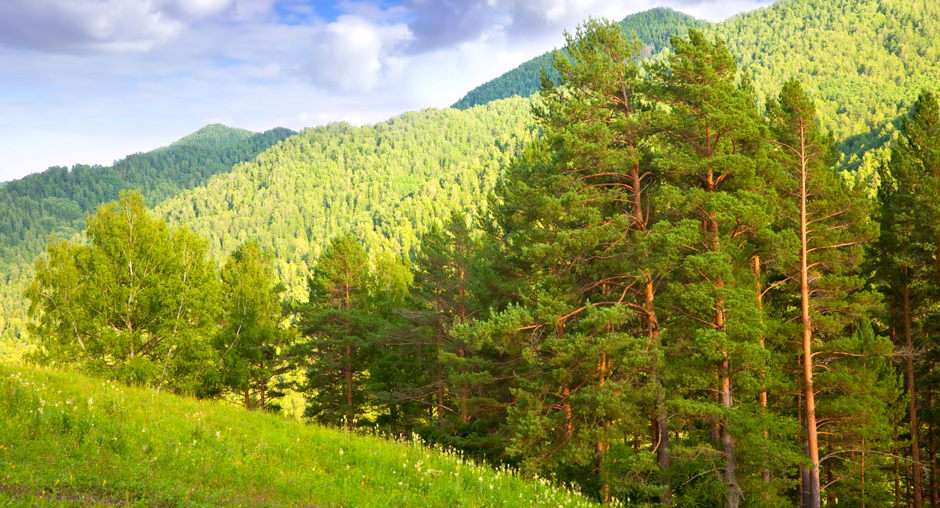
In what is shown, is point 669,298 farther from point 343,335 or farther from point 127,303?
point 343,335

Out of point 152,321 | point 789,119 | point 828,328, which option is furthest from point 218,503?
point 152,321

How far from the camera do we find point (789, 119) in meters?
17.3

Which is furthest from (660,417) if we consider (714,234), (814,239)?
(814,239)

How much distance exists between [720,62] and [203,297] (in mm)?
21956

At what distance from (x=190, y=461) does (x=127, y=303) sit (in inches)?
681

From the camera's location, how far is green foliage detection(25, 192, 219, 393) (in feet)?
69.8

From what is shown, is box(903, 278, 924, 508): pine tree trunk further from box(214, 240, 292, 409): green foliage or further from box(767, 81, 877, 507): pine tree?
box(214, 240, 292, 409): green foliage

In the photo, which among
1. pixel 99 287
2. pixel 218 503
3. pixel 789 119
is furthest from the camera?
pixel 99 287

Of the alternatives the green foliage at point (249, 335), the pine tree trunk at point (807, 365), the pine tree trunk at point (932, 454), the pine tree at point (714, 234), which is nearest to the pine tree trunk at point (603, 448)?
the pine tree at point (714, 234)

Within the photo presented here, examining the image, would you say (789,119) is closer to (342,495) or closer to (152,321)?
(342,495)

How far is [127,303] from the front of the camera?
21.9 m

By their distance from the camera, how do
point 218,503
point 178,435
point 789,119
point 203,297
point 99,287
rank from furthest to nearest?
point 203,297 < point 99,287 < point 789,119 < point 178,435 < point 218,503

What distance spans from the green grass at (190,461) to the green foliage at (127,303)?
40.3 ft

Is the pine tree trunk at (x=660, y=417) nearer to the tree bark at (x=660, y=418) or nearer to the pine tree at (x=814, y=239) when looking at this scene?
the tree bark at (x=660, y=418)
